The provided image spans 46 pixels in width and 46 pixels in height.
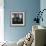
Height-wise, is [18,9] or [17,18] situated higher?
Answer: [18,9]

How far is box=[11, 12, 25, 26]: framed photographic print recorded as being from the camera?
18.0 ft

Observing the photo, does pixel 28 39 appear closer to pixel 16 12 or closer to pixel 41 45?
pixel 41 45

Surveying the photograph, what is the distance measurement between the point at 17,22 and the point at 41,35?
9.68 feet

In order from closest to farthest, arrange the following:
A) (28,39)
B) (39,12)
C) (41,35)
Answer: (41,35) < (28,39) < (39,12)

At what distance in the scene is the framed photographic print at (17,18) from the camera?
5.48 m

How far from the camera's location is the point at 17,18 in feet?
18.1

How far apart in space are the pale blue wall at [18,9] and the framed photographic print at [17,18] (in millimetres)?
160

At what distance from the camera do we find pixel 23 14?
17.9 feet

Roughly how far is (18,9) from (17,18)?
36cm

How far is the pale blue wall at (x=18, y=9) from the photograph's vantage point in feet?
17.9

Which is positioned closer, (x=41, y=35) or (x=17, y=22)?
(x=41, y=35)

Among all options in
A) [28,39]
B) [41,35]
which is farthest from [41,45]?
[28,39]

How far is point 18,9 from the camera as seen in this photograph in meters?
5.47

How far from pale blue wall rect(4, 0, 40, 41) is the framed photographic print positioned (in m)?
0.16
